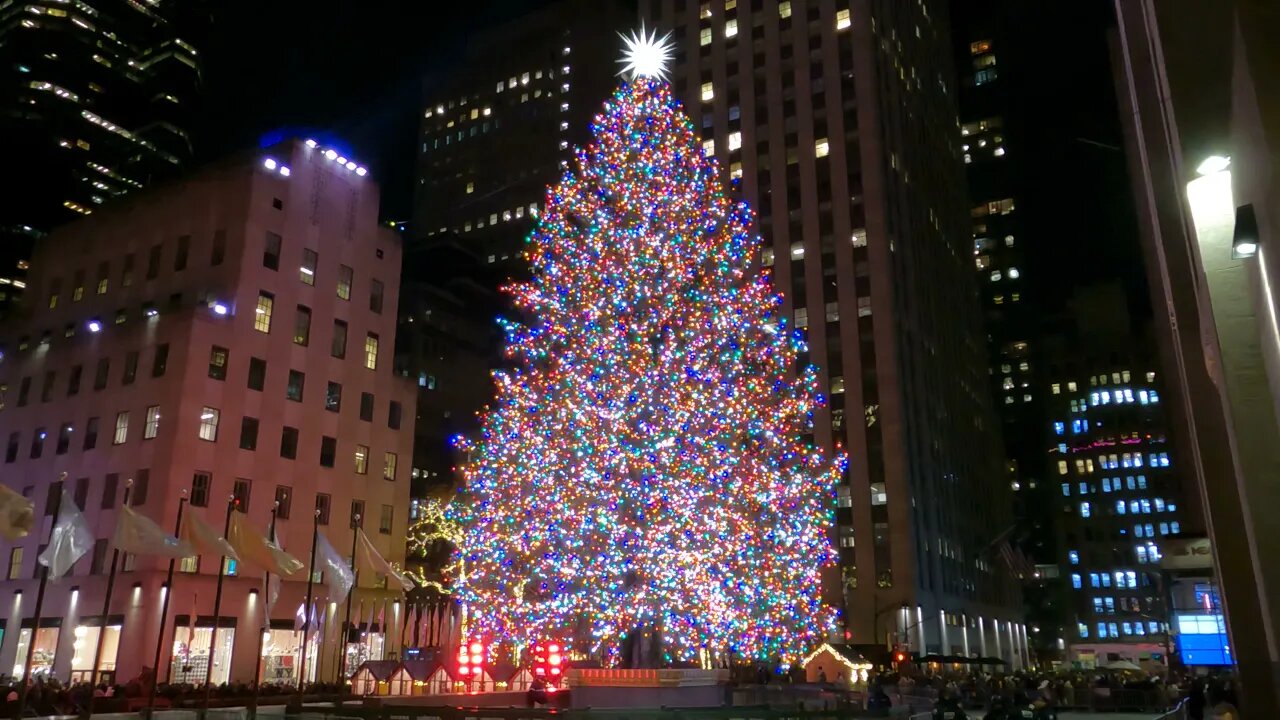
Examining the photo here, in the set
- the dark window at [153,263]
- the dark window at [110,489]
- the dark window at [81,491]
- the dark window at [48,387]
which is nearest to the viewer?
the dark window at [110,489]

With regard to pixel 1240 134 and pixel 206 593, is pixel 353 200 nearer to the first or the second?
pixel 206 593

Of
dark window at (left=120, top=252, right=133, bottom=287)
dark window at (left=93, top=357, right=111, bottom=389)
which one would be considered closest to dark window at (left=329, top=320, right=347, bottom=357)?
dark window at (left=93, top=357, right=111, bottom=389)

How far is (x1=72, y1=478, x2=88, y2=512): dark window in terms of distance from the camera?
40250 mm

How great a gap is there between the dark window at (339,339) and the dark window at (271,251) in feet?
14.8

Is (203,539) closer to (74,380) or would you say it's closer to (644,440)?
(644,440)

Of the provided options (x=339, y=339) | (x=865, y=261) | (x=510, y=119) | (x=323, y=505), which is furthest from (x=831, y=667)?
(x=510, y=119)

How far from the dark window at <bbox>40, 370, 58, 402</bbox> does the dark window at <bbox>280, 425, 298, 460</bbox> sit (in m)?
11.8

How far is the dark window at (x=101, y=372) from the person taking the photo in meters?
42.5

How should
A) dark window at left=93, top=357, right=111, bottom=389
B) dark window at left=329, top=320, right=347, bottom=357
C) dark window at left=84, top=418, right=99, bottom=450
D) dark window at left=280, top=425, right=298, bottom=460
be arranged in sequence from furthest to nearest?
dark window at left=329, top=320, right=347, bottom=357, dark window at left=280, top=425, right=298, bottom=460, dark window at left=93, top=357, right=111, bottom=389, dark window at left=84, top=418, right=99, bottom=450

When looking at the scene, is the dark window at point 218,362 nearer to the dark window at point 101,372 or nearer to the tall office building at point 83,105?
the dark window at point 101,372

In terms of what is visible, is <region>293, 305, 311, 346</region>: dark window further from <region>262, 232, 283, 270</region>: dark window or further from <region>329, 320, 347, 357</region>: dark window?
<region>262, 232, 283, 270</region>: dark window

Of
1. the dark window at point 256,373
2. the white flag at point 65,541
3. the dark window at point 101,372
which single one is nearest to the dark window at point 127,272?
the dark window at point 101,372

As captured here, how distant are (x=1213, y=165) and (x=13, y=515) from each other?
59.9ft

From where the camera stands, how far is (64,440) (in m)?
42.8
